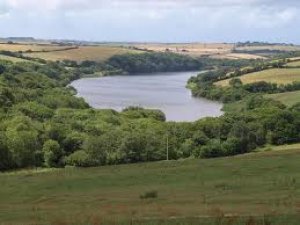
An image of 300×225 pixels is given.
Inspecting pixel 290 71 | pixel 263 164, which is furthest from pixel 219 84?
pixel 263 164

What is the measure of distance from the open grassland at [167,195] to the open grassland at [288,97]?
216 ft

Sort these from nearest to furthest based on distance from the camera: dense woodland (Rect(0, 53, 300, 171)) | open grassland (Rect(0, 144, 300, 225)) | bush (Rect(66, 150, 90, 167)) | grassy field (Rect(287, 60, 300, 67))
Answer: open grassland (Rect(0, 144, 300, 225)) → bush (Rect(66, 150, 90, 167)) → dense woodland (Rect(0, 53, 300, 171)) → grassy field (Rect(287, 60, 300, 67))

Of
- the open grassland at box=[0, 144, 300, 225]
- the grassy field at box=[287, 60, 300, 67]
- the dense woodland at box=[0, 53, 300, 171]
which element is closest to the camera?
the open grassland at box=[0, 144, 300, 225]

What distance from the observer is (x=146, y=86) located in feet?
550

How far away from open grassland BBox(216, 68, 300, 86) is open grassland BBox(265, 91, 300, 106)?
1533 centimetres

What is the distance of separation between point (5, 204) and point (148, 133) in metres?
39.7

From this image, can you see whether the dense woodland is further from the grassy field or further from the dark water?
the grassy field

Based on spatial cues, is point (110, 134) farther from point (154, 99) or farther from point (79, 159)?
point (154, 99)

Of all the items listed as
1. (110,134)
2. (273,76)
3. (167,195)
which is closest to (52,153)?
(110,134)

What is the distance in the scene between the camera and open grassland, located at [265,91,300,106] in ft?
360

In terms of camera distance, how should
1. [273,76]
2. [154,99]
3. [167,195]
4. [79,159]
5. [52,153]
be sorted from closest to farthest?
[167,195]
[79,159]
[52,153]
[154,99]
[273,76]

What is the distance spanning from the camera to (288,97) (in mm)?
116812

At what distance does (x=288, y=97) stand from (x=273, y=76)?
32.0 m

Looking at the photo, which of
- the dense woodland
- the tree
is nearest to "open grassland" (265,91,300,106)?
the dense woodland
